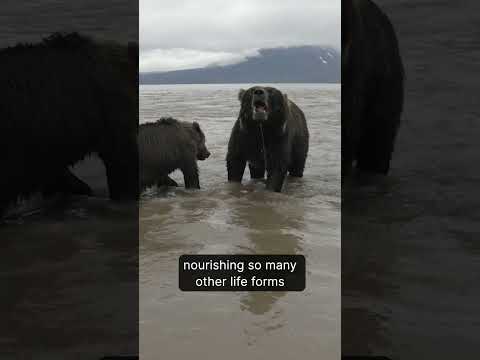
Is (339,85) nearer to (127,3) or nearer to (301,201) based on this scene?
(301,201)

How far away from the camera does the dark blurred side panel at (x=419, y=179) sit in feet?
7.06

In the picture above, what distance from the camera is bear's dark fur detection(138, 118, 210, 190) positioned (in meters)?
2.16

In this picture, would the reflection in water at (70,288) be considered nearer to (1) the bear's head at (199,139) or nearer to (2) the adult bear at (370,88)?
(1) the bear's head at (199,139)

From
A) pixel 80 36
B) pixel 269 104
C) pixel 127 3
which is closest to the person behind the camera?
pixel 269 104

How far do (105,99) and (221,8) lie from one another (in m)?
1.16

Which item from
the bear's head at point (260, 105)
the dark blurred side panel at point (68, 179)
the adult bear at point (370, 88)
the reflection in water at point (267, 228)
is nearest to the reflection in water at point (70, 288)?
the dark blurred side panel at point (68, 179)

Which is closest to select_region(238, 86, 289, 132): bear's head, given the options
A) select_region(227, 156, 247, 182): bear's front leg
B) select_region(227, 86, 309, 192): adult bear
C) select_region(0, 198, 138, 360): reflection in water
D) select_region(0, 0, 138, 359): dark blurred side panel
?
select_region(227, 86, 309, 192): adult bear

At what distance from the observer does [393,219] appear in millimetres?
2371

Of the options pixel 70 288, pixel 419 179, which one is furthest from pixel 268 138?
pixel 70 288

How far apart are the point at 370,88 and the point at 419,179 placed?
54cm

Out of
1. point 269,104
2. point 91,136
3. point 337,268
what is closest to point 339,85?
point 269,104

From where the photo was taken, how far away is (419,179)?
2.44 m

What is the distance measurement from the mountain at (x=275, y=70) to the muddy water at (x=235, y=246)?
32 millimetres

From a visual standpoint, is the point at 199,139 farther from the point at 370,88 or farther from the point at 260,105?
the point at 370,88
